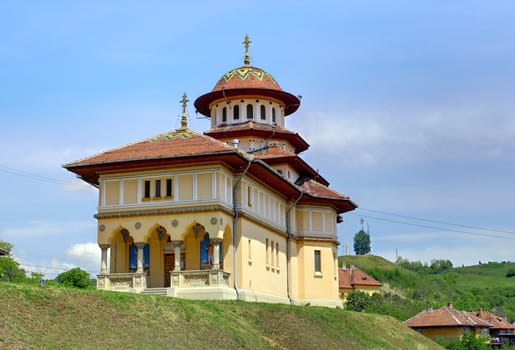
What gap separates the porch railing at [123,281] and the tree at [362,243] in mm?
157945

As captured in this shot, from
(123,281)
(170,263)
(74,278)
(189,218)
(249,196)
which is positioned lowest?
(123,281)

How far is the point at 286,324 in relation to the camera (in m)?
34.8

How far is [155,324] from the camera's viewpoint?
27.6m

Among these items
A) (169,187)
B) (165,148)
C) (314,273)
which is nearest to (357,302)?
(314,273)

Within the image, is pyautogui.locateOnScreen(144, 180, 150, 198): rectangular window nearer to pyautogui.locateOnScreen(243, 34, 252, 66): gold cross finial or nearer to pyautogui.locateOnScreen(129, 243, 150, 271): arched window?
pyautogui.locateOnScreen(129, 243, 150, 271): arched window

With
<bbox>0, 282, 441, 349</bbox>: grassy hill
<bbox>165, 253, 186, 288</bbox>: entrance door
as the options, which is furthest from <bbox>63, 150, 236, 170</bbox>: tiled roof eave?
<bbox>0, 282, 441, 349</bbox>: grassy hill

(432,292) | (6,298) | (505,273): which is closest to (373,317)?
(6,298)

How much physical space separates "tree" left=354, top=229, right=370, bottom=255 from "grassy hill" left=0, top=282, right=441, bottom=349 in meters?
155

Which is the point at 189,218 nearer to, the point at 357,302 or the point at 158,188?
the point at 158,188

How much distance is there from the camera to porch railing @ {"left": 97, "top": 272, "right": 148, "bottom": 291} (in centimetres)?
3859

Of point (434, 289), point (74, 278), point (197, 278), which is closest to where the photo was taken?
point (197, 278)

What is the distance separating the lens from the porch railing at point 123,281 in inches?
1519

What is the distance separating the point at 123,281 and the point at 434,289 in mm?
113782

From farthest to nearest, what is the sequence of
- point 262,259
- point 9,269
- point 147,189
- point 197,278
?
point 9,269 < point 262,259 < point 147,189 < point 197,278
